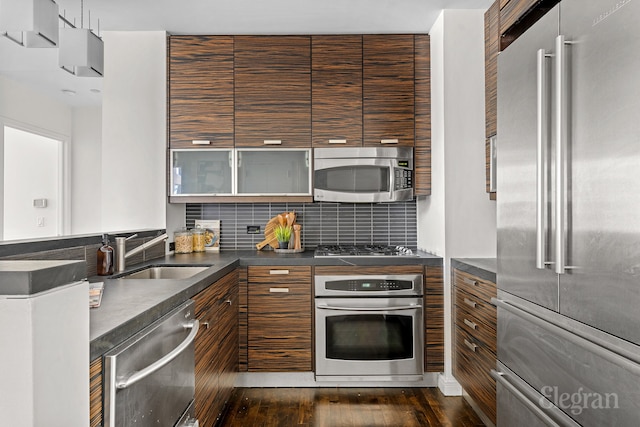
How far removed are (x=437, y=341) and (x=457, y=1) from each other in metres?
2.19

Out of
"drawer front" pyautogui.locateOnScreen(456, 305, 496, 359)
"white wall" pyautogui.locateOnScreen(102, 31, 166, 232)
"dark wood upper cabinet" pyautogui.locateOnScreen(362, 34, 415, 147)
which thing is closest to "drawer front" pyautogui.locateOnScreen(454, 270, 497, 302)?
"drawer front" pyautogui.locateOnScreen(456, 305, 496, 359)

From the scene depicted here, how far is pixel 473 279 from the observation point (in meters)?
2.52

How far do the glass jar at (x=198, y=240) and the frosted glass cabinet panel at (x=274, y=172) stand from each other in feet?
1.54

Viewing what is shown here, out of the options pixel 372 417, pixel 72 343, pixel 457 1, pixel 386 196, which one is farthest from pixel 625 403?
pixel 457 1

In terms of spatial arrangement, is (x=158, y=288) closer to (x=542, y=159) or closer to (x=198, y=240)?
(x=542, y=159)

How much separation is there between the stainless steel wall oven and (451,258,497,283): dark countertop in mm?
313

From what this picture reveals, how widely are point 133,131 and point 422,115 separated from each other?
82.1 inches

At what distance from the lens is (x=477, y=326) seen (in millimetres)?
2451

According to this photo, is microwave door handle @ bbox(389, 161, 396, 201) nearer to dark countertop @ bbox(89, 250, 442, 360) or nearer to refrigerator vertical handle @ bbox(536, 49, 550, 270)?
dark countertop @ bbox(89, 250, 442, 360)

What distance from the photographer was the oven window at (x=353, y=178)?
3279mm

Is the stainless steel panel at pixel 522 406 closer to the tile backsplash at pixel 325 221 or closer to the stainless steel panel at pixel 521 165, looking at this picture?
the stainless steel panel at pixel 521 165

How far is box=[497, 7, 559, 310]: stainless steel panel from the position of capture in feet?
4.68

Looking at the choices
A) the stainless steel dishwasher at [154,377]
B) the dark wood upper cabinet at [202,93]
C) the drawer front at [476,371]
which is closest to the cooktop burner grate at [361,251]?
the drawer front at [476,371]

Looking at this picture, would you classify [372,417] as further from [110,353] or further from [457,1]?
[457,1]
